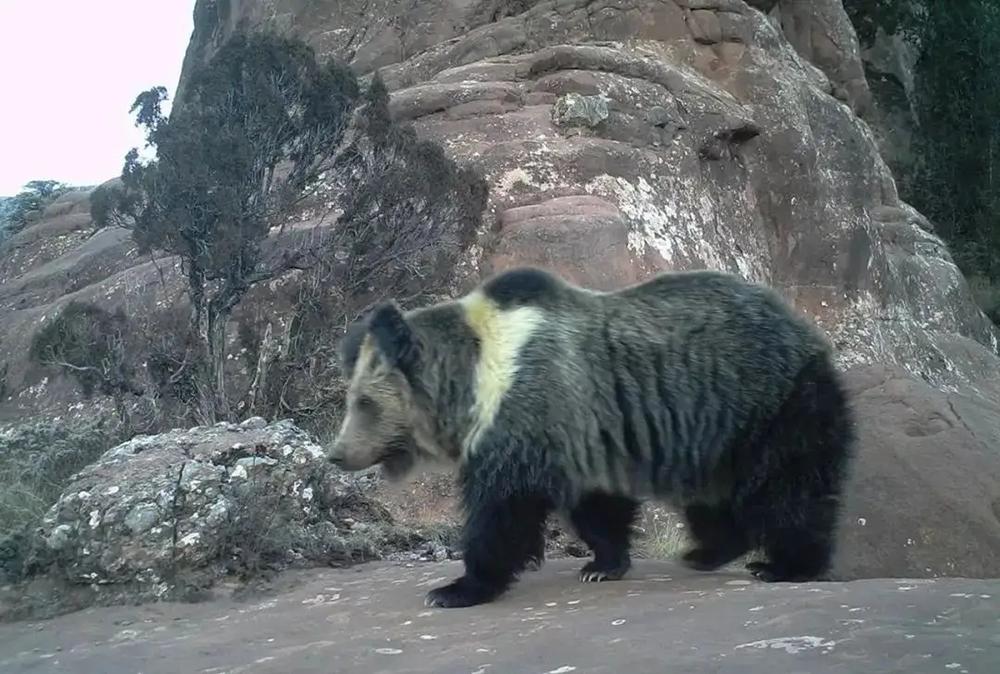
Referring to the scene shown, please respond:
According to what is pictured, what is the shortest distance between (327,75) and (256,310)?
7.30ft

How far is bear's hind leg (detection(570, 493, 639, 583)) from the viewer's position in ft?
19.6

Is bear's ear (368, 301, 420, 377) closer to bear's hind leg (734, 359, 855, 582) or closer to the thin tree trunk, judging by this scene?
bear's hind leg (734, 359, 855, 582)

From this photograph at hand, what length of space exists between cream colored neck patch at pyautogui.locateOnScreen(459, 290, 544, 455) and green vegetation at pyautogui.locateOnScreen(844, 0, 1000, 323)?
20851 mm

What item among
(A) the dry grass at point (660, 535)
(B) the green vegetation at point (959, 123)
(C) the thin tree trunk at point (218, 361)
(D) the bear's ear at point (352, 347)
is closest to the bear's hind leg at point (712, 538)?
(A) the dry grass at point (660, 535)

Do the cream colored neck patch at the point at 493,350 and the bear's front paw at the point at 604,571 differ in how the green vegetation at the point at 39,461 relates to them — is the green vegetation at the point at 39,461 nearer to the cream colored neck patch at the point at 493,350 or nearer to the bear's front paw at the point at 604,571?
the cream colored neck patch at the point at 493,350

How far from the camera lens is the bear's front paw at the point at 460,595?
5.45m

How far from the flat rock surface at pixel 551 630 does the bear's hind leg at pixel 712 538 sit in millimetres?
162

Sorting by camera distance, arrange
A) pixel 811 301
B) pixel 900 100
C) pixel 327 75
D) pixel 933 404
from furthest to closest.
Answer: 1. pixel 900 100
2. pixel 811 301
3. pixel 327 75
4. pixel 933 404

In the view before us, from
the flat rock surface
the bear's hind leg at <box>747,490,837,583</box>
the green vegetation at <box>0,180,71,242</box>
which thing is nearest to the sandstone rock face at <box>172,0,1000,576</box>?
the bear's hind leg at <box>747,490,837,583</box>

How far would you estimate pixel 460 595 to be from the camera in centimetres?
549

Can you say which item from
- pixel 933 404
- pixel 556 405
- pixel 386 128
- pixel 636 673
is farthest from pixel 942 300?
pixel 636 673

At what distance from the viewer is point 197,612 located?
6066 millimetres

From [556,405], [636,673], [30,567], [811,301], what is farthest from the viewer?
[811,301]

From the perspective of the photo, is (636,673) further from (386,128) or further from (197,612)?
(386,128)
